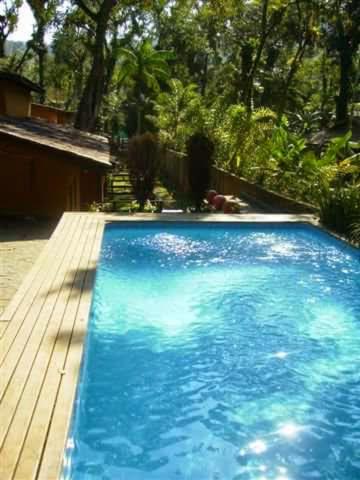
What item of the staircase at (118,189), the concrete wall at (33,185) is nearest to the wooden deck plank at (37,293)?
the concrete wall at (33,185)

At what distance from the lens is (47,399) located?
441 centimetres

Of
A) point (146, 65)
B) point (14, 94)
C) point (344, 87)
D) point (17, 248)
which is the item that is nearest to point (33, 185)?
point (17, 248)

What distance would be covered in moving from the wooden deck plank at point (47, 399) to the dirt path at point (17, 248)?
4.47 feet

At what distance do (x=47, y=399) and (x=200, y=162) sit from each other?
14.1 m

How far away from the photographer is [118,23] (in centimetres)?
3703

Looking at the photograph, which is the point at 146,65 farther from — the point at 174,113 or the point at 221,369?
the point at 221,369

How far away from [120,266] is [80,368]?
5392mm

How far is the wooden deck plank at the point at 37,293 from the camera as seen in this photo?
5688mm

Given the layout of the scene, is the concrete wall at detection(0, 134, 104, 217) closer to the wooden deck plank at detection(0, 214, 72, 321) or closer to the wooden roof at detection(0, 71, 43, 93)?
the wooden deck plank at detection(0, 214, 72, 321)

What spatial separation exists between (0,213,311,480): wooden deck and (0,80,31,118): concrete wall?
1344 centimetres

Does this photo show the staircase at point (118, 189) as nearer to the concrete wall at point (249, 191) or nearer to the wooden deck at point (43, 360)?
the concrete wall at point (249, 191)

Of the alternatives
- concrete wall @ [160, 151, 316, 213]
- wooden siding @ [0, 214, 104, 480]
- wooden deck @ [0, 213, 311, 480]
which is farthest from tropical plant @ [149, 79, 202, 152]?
wooden siding @ [0, 214, 104, 480]

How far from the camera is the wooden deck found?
3.72 meters

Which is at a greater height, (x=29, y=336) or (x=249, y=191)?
(x=249, y=191)
